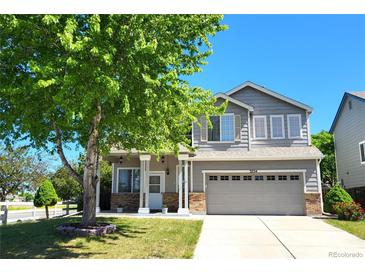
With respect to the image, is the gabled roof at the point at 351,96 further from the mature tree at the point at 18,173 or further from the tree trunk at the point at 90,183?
the mature tree at the point at 18,173

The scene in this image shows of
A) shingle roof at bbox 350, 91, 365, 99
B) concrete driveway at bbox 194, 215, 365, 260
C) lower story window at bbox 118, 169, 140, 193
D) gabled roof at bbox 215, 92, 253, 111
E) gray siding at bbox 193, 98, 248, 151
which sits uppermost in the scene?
shingle roof at bbox 350, 91, 365, 99

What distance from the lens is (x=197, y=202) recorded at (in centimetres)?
1855

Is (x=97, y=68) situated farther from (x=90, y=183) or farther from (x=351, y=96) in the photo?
(x=351, y=96)

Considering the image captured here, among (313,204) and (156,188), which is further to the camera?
(156,188)

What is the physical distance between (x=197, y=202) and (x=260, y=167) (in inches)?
155

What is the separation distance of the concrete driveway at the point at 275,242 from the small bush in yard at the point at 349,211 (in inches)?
82.9

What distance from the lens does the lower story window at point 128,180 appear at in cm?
1980

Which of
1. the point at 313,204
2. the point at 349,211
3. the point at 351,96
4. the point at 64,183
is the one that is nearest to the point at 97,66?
the point at 349,211

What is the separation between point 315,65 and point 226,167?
6.96m

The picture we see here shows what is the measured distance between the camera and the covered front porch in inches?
712

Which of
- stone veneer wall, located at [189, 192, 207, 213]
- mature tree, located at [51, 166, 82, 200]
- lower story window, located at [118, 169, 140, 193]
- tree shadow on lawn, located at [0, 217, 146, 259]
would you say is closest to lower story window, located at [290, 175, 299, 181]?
stone veneer wall, located at [189, 192, 207, 213]

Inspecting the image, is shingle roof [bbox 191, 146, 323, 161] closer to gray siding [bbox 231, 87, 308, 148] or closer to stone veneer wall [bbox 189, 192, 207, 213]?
gray siding [bbox 231, 87, 308, 148]

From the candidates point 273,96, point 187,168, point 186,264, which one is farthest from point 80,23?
point 273,96

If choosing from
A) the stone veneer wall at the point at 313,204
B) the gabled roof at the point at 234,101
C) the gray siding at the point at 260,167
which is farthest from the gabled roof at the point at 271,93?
the stone veneer wall at the point at 313,204
